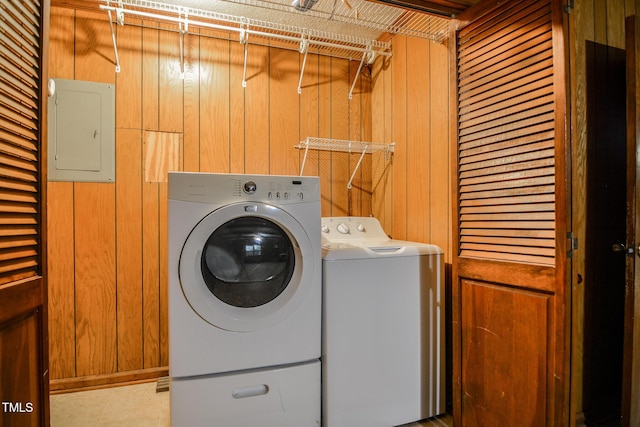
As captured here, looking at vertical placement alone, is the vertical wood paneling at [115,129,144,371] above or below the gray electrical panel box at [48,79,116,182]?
below

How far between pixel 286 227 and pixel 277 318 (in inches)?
15.9

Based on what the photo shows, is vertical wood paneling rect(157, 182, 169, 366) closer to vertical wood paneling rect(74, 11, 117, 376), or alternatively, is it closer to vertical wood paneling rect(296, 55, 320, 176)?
vertical wood paneling rect(74, 11, 117, 376)

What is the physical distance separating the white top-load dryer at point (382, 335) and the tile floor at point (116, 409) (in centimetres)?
21

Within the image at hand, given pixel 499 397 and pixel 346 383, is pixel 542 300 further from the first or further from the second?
pixel 346 383

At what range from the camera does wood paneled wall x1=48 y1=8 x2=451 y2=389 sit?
79.2 inches

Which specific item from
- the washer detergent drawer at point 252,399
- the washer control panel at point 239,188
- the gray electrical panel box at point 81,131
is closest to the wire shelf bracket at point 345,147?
the washer control panel at point 239,188

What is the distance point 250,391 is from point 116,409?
926 millimetres

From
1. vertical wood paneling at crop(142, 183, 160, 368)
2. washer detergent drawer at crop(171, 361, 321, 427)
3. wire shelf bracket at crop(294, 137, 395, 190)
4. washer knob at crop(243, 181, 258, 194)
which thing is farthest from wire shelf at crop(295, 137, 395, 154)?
washer detergent drawer at crop(171, 361, 321, 427)

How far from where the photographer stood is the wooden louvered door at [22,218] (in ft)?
3.03

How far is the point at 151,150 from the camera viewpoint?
2.17m

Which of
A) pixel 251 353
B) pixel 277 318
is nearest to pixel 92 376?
pixel 251 353

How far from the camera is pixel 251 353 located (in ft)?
4.82

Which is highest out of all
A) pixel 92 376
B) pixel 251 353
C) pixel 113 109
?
pixel 113 109

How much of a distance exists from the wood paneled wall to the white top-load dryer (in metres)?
0.36
